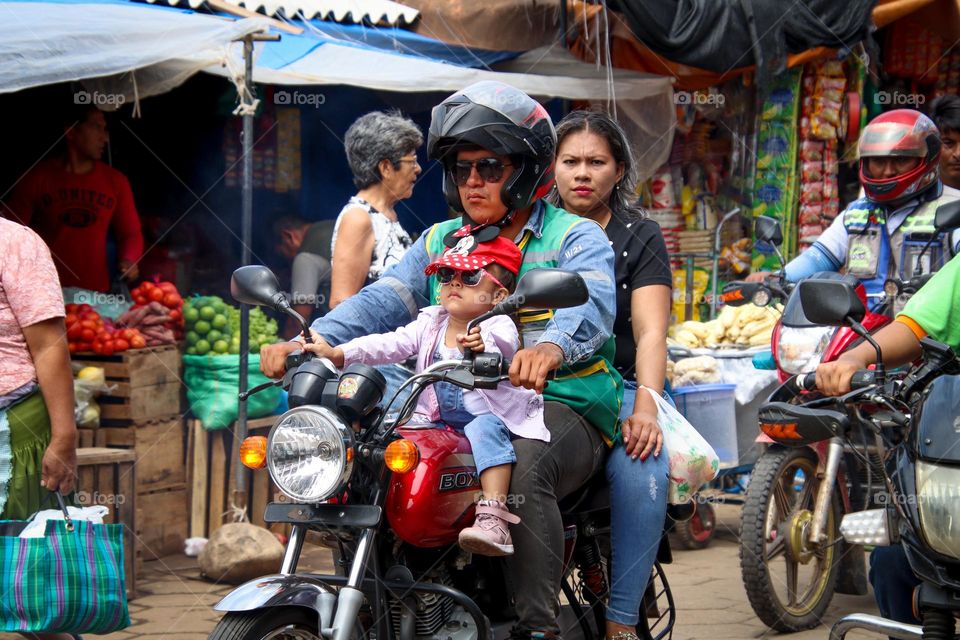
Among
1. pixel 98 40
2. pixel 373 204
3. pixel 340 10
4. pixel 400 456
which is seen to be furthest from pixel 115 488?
pixel 340 10

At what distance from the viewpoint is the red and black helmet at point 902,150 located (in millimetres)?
5637

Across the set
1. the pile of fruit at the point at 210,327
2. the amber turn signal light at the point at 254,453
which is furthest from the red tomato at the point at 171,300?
the amber turn signal light at the point at 254,453

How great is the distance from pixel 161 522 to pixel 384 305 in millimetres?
3986

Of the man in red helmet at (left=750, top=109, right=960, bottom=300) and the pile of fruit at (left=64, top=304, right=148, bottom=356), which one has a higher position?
the man in red helmet at (left=750, top=109, right=960, bottom=300)

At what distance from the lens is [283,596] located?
2754 millimetres

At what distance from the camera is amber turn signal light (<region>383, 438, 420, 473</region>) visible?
2.84 m

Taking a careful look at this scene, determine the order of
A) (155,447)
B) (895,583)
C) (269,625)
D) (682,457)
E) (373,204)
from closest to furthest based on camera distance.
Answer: (269,625), (895,583), (682,457), (373,204), (155,447)

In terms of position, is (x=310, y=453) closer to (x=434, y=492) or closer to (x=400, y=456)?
(x=400, y=456)

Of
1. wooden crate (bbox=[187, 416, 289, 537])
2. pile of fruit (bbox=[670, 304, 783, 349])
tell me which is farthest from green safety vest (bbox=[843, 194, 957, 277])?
wooden crate (bbox=[187, 416, 289, 537])

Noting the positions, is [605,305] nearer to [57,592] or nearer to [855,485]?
[57,592]

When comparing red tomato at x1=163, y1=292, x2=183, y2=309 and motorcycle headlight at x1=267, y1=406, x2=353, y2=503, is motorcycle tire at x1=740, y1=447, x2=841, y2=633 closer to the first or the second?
motorcycle headlight at x1=267, y1=406, x2=353, y2=503

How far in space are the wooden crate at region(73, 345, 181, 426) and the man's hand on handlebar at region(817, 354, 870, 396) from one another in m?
4.75

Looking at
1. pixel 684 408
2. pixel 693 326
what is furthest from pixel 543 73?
pixel 684 408

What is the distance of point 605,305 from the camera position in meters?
3.34
